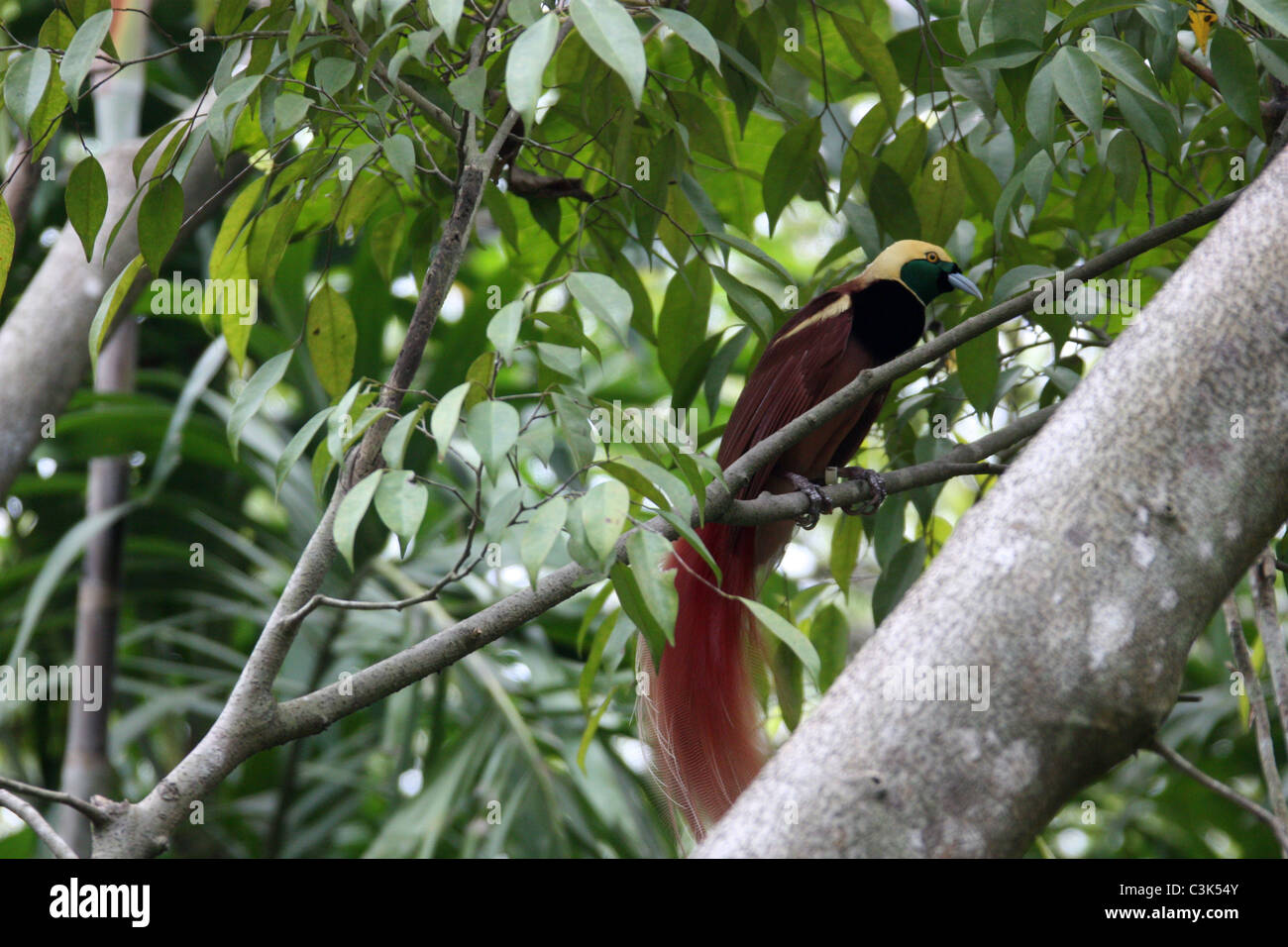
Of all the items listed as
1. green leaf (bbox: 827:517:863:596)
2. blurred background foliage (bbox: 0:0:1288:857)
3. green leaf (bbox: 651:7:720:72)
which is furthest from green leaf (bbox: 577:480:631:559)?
green leaf (bbox: 827:517:863:596)

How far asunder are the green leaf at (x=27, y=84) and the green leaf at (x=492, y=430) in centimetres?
61

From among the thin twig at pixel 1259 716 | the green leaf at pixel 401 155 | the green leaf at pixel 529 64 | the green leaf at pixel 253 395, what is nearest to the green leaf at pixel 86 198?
the green leaf at pixel 253 395

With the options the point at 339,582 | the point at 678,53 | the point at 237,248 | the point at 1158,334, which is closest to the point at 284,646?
the point at 237,248

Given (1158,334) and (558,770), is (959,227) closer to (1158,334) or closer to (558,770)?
(1158,334)

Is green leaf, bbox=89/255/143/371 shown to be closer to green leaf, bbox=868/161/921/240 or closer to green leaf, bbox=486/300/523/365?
green leaf, bbox=486/300/523/365

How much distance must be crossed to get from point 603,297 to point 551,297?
1.12 m

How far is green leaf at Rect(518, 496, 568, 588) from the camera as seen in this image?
982mm

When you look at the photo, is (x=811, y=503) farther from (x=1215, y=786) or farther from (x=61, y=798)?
(x=61, y=798)

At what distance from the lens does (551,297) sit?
2268mm

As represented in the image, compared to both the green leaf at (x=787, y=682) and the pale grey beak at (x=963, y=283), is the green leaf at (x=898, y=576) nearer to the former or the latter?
the green leaf at (x=787, y=682)

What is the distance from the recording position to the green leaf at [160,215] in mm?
1461

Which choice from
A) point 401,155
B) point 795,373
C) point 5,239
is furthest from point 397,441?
point 795,373

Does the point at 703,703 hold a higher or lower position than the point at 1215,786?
lower

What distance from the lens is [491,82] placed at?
1.52 meters
